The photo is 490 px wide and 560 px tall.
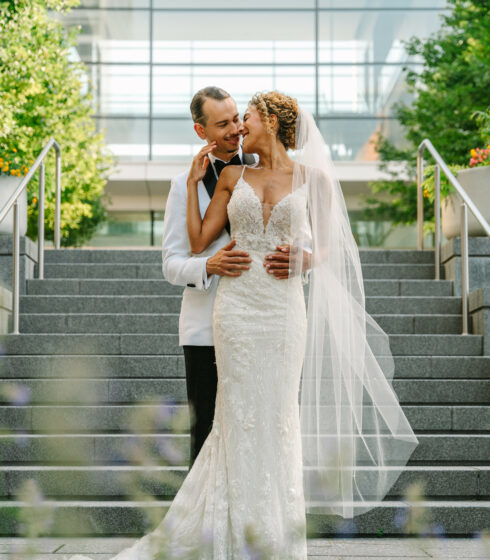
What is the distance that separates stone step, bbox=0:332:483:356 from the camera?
21.0ft

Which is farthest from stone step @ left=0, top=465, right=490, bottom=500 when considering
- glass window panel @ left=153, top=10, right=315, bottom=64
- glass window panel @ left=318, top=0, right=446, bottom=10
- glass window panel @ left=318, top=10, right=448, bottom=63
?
glass window panel @ left=318, top=0, right=446, bottom=10

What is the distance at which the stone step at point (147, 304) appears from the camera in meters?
7.16

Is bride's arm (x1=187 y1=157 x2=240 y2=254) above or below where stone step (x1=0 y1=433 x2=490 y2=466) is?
above

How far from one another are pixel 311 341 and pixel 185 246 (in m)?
0.68

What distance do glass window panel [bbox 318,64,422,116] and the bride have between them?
67.1ft

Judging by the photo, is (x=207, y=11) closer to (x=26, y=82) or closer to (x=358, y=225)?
(x=358, y=225)

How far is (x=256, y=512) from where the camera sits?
10.7 ft

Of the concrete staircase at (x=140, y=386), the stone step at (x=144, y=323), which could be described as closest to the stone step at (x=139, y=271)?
the concrete staircase at (x=140, y=386)

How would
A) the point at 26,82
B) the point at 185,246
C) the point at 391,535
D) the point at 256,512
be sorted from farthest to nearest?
1. the point at 26,82
2. the point at 391,535
3. the point at 185,246
4. the point at 256,512

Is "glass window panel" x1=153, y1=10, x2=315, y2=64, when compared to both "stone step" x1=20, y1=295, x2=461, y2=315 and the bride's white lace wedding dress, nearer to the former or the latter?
"stone step" x1=20, y1=295, x2=461, y2=315

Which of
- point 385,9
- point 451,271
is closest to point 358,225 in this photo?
point 385,9

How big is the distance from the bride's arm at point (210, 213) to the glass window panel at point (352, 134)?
20.2 metres

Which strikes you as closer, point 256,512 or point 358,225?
point 256,512

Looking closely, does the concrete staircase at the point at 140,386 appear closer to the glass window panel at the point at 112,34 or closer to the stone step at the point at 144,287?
the stone step at the point at 144,287
